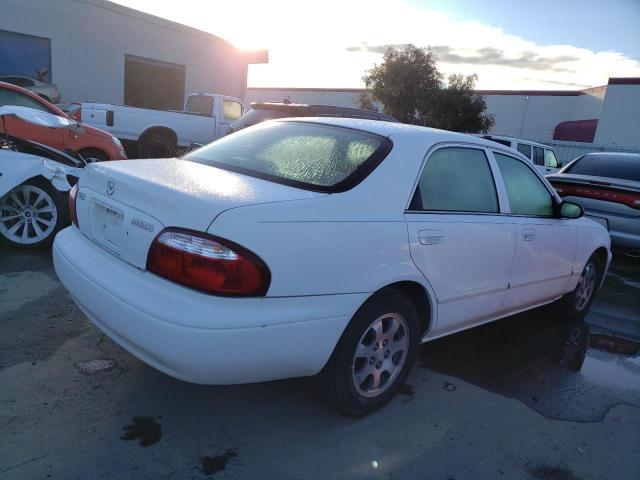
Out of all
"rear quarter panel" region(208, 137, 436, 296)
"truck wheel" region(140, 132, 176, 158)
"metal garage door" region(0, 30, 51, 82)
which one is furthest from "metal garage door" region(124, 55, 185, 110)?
"rear quarter panel" region(208, 137, 436, 296)

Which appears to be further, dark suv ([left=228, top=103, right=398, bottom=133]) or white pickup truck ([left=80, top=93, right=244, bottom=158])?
white pickup truck ([left=80, top=93, right=244, bottom=158])

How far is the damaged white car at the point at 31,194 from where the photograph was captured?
500cm

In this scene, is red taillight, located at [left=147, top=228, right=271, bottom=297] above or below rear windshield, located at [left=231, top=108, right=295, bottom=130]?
below

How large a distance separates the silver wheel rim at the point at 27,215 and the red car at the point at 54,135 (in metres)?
1.68

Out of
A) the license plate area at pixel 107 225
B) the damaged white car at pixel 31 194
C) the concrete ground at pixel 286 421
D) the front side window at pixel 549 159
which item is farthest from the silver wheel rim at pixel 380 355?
the front side window at pixel 549 159

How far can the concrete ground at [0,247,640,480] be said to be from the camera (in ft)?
7.96

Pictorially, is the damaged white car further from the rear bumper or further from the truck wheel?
the truck wheel

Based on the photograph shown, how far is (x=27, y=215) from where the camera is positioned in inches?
205

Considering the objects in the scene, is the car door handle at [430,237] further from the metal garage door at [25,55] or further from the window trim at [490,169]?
the metal garage door at [25,55]

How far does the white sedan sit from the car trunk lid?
1 centimetres

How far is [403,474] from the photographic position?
2473 mm

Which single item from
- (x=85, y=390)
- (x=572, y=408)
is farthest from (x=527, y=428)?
(x=85, y=390)

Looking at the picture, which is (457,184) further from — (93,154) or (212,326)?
(93,154)

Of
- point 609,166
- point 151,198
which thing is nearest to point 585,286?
point 609,166
